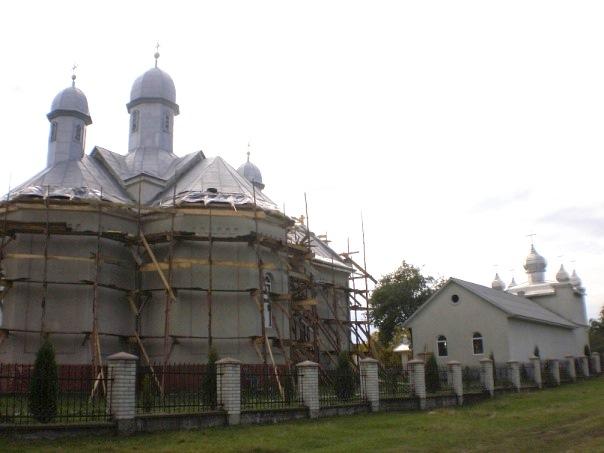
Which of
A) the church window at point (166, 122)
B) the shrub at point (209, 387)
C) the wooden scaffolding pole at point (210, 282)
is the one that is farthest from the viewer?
the church window at point (166, 122)

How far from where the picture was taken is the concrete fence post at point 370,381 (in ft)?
57.7

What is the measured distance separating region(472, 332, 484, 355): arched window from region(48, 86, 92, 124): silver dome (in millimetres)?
19884

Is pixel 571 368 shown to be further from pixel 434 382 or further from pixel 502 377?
pixel 434 382

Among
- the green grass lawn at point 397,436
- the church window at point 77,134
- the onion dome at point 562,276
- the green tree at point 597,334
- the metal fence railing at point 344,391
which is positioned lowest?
the green grass lawn at point 397,436

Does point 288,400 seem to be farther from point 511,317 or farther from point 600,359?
point 600,359

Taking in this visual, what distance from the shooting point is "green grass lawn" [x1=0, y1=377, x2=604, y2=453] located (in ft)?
37.2

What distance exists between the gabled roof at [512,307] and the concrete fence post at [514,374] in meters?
4.08

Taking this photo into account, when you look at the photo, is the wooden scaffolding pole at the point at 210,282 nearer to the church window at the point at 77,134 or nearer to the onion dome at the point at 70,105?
the church window at the point at 77,134

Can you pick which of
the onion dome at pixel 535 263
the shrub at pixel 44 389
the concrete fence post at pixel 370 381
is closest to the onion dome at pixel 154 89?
the concrete fence post at pixel 370 381

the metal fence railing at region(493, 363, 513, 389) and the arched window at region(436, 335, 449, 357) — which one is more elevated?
the arched window at region(436, 335, 449, 357)

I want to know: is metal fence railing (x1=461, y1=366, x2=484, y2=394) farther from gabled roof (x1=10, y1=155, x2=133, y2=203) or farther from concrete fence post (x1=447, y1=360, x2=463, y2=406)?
gabled roof (x1=10, y1=155, x2=133, y2=203)

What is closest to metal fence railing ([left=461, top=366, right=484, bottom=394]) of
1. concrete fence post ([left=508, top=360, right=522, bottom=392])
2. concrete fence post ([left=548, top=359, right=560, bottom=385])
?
concrete fence post ([left=508, top=360, right=522, bottom=392])

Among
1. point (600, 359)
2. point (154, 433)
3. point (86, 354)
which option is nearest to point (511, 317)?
point (600, 359)

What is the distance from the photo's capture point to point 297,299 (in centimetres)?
2502
